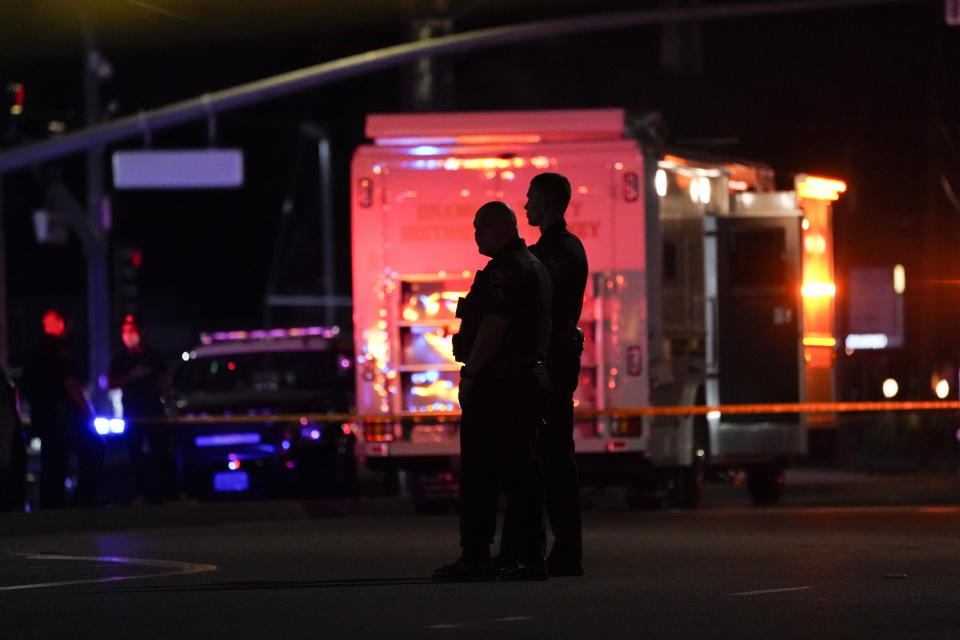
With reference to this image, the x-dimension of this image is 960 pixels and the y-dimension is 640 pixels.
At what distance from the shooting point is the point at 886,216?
43281mm

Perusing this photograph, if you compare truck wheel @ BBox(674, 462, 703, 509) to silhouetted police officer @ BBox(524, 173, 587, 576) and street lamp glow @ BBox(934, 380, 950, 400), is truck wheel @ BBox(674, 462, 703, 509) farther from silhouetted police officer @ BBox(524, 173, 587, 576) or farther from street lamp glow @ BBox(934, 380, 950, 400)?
street lamp glow @ BBox(934, 380, 950, 400)

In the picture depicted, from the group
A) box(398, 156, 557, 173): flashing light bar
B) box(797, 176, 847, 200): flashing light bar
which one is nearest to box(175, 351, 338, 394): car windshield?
box(398, 156, 557, 173): flashing light bar

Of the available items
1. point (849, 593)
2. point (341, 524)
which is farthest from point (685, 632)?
point (341, 524)

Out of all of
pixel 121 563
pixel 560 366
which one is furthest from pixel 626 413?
pixel 560 366

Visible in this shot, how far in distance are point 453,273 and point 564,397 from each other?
7.54 metres

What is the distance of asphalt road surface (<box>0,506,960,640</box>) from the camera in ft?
29.9

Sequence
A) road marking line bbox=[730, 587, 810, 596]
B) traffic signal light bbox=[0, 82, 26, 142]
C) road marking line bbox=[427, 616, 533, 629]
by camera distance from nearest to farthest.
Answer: road marking line bbox=[427, 616, 533, 629] → road marking line bbox=[730, 587, 810, 596] → traffic signal light bbox=[0, 82, 26, 142]

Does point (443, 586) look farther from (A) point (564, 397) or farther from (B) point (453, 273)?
(B) point (453, 273)

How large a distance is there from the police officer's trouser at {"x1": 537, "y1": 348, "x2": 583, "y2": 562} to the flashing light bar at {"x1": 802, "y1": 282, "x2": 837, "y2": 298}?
1039 cm

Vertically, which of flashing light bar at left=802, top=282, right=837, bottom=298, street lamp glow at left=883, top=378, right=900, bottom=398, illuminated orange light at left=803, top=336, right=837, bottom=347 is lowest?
street lamp glow at left=883, top=378, right=900, bottom=398

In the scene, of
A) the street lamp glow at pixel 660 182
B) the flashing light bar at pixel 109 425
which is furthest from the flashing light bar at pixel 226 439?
the street lamp glow at pixel 660 182

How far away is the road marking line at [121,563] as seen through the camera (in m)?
11.6

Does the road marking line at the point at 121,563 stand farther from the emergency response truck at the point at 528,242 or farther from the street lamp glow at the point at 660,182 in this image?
the street lamp glow at the point at 660,182

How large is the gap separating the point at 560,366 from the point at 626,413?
302 inches
